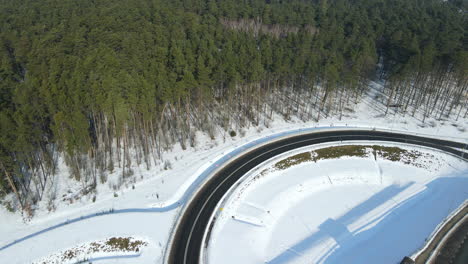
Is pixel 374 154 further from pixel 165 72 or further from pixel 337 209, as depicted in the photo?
pixel 165 72

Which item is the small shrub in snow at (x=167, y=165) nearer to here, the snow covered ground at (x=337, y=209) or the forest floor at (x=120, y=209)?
the forest floor at (x=120, y=209)

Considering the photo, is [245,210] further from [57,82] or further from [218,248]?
[57,82]

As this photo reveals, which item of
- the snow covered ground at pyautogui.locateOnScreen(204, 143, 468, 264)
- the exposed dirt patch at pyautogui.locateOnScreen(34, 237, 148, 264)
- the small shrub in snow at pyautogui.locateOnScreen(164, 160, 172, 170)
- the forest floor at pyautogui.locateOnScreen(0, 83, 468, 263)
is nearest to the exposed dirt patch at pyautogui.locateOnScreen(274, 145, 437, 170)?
the snow covered ground at pyautogui.locateOnScreen(204, 143, 468, 264)

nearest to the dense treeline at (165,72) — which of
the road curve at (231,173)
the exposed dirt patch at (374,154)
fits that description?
the road curve at (231,173)

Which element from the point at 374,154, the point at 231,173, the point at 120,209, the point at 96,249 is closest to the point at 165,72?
the point at 231,173

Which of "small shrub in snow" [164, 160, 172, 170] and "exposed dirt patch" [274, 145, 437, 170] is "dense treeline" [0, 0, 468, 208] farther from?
"exposed dirt patch" [274, 145, 437, 170]
